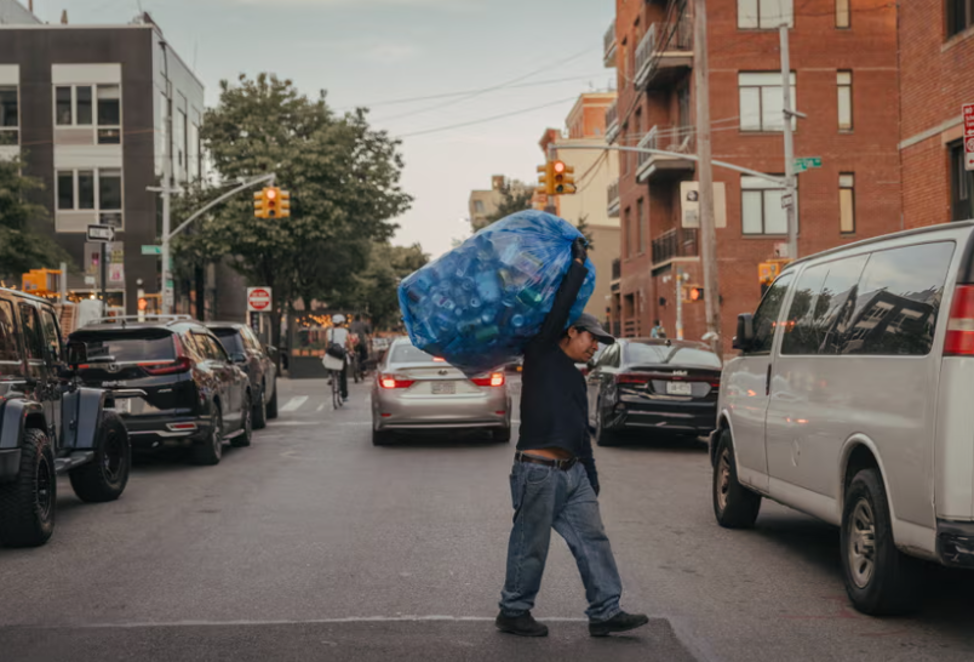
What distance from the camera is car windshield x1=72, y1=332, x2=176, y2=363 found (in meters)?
13.2

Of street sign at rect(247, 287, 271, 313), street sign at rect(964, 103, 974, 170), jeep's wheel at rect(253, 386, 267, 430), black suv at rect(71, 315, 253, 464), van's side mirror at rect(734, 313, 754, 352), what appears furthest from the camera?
street sign at rect(247, 287, 271, 313)

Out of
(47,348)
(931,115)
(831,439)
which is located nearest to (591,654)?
(831,439)

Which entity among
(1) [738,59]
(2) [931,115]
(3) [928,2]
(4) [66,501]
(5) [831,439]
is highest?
(1) [738,59]

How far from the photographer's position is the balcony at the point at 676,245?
3819 cm

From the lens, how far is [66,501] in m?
11.1

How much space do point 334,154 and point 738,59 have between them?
50.0 feet

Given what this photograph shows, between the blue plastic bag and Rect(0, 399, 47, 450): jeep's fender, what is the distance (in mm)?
3633

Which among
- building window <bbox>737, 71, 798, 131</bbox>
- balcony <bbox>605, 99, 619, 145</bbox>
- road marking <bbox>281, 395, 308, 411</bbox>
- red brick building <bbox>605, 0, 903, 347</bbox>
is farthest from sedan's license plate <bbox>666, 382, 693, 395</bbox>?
balcony <bbox>605, 99, 619, 145</bbox>

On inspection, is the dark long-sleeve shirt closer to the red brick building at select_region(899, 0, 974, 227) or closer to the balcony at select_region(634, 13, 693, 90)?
the red brick building at select_region(899, 0, 974, 227)

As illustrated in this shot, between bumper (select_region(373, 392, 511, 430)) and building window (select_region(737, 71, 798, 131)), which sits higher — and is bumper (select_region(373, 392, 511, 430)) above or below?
below

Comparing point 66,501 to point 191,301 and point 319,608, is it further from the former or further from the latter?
point 191,301

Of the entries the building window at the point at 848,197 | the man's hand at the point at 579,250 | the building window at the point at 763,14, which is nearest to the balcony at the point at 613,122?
the building window at the point at 763,14

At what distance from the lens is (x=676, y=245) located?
3912 cm

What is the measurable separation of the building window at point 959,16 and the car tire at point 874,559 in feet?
47.5
